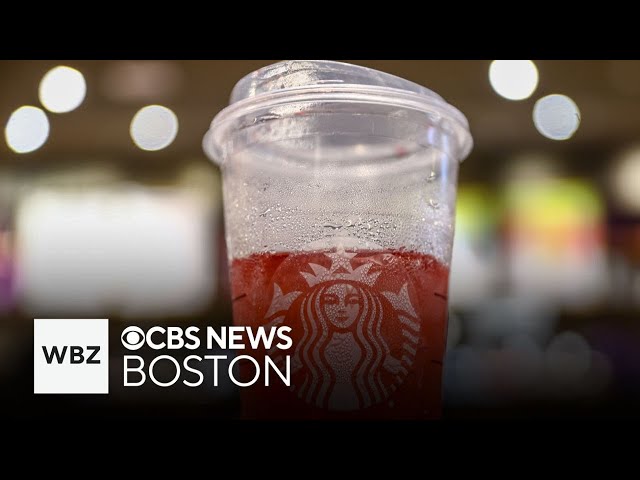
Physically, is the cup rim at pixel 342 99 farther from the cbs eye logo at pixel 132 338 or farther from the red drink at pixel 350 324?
the cbs eye logo at pixel 132 338

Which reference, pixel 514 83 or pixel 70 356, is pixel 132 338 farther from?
pixel 514 83

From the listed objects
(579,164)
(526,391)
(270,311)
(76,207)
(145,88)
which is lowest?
(526,391)

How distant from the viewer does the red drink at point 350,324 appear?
0.85 metres

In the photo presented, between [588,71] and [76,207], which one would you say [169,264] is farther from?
[588,71]

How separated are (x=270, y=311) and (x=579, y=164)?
3.56 ft

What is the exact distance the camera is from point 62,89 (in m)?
1.44

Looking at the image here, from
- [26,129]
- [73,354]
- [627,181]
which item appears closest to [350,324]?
[73,354]

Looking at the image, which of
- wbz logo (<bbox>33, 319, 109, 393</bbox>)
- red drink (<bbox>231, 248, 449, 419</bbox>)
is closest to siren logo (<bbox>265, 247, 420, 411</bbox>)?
red drink (<bbox>231, 248, 449, 419</bbox>)

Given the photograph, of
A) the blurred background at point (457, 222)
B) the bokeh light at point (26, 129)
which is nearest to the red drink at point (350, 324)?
the blurred background at point (457, 222)

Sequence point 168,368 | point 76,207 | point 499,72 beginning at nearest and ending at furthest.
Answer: point 168,368
point 76,207
point 499,72

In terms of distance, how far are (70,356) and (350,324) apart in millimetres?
449

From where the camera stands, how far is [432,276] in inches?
35.3

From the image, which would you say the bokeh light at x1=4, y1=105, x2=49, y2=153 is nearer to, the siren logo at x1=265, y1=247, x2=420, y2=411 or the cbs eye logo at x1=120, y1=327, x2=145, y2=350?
the cbs eye logo at x1=120, y1=327, x2=145, y2=350

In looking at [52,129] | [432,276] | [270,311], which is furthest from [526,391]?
[52,129]
